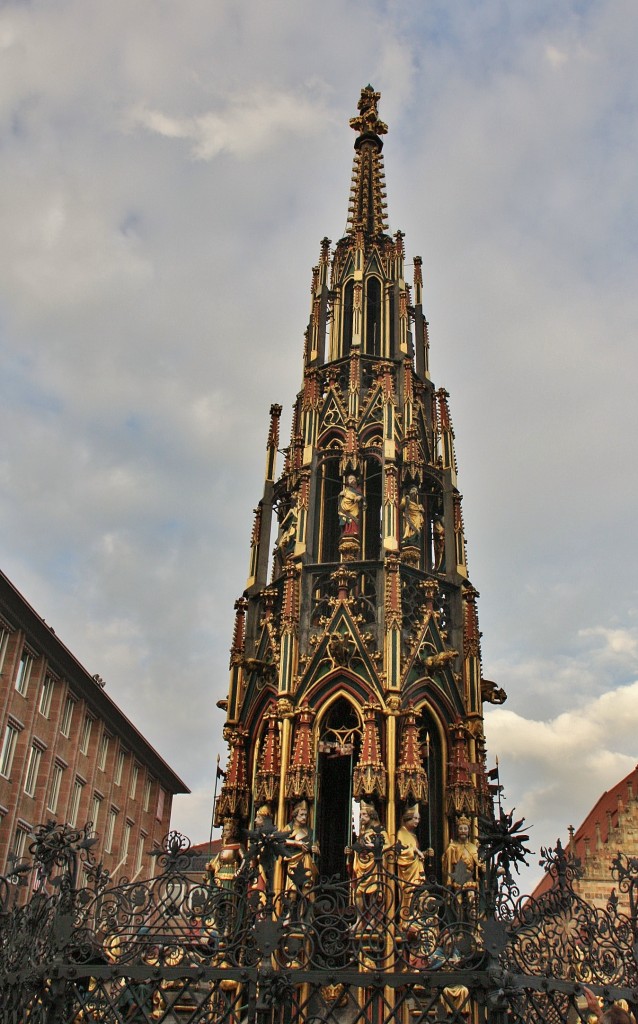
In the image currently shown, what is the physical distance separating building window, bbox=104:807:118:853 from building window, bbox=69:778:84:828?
322 cm

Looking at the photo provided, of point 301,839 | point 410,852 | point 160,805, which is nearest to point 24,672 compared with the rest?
point 160,805

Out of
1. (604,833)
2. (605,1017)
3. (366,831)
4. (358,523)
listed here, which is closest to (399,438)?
(358,523)

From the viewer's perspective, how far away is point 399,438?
78.4ft

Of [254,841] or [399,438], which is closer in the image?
[254,841]

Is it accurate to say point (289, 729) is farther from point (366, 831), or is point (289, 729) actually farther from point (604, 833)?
point (604, 833)

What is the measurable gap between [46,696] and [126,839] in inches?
395

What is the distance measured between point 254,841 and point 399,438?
13.9 metres

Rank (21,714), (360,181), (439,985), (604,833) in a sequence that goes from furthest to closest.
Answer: (604,833), (21,714), (360,181), (439,985)

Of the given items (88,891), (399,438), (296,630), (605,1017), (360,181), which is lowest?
(605,1017)

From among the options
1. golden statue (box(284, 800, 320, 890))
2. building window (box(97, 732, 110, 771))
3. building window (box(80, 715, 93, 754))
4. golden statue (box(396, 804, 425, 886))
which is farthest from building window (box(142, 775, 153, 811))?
Answer: golden statue (box(396, 804, 425, 886))

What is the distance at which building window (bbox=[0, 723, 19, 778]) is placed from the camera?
32.4m

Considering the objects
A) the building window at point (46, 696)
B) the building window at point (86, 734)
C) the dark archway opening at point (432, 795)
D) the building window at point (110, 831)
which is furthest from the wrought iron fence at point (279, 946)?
the building window at point (110, 831)

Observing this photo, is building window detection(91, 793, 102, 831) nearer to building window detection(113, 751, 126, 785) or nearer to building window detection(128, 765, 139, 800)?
building window detection(113, 751, 126, 785)

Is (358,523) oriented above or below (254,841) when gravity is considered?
above
